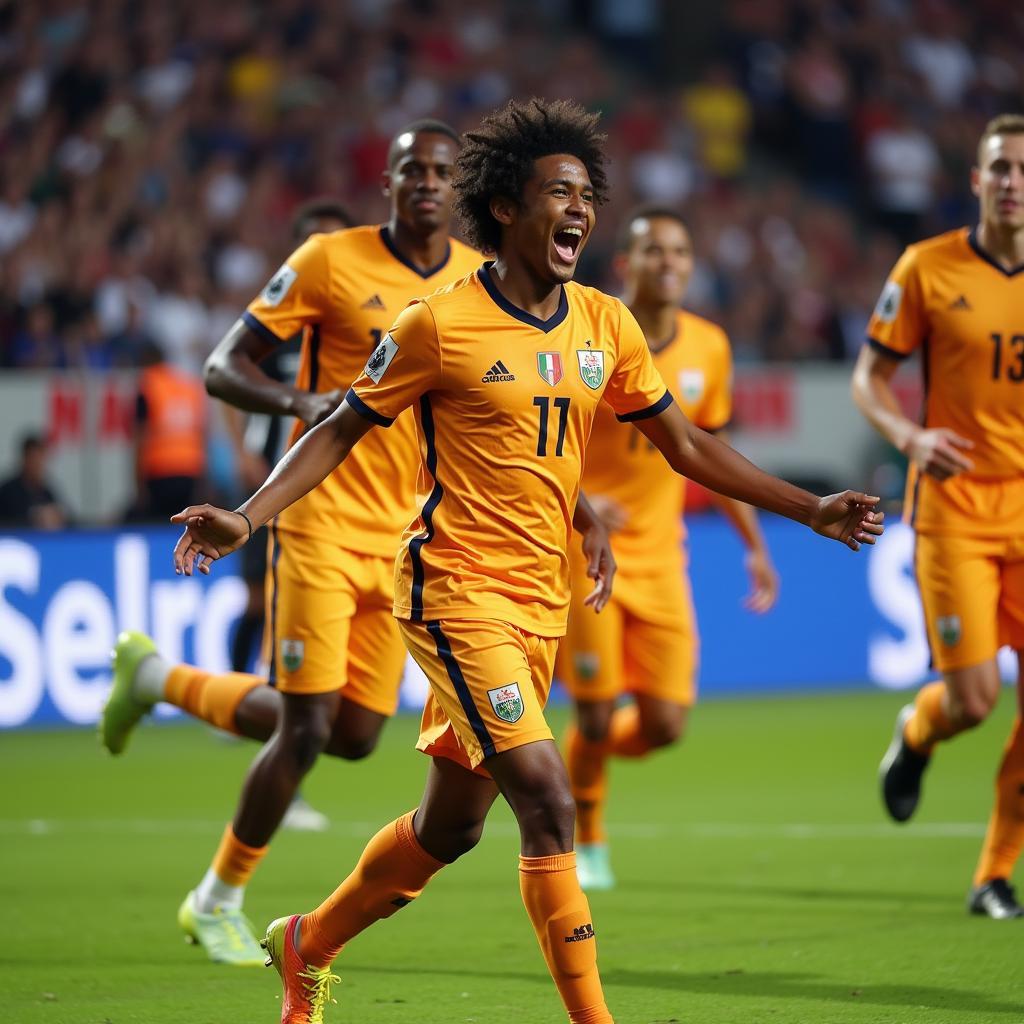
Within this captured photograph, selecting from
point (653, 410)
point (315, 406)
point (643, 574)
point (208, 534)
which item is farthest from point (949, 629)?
point (208, 534)

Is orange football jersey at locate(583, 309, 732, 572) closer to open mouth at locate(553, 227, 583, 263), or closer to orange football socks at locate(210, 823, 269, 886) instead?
orange football socks at locate(210, 823, 269, 886)

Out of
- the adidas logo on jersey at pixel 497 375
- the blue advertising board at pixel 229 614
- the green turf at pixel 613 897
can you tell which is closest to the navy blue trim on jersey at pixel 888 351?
the green turf at pixel 613 897

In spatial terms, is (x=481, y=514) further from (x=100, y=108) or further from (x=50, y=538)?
(x=100, y=108)

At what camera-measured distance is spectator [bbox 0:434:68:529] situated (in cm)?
1352

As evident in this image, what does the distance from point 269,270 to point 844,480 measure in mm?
5492

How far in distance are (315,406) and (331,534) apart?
0.73 m

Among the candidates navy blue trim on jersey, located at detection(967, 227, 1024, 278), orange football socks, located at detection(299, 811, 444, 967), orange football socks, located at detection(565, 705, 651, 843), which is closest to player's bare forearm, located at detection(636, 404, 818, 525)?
orange football socks, located at detection(299, 811, 444, 967)

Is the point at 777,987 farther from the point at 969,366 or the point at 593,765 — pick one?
the point at 969,366

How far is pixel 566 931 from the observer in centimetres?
478

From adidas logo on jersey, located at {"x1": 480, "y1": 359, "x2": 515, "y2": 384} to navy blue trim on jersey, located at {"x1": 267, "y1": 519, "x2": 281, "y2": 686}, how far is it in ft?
6.56

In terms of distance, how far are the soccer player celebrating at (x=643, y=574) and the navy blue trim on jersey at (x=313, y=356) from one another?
1.53 meters

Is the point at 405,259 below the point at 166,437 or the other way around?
the other way around

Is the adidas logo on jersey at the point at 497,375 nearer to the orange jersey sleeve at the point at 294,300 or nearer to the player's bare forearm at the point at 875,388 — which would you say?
the orange jersey sleeve at the point at 294,300

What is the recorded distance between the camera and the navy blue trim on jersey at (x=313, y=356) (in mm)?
7000
